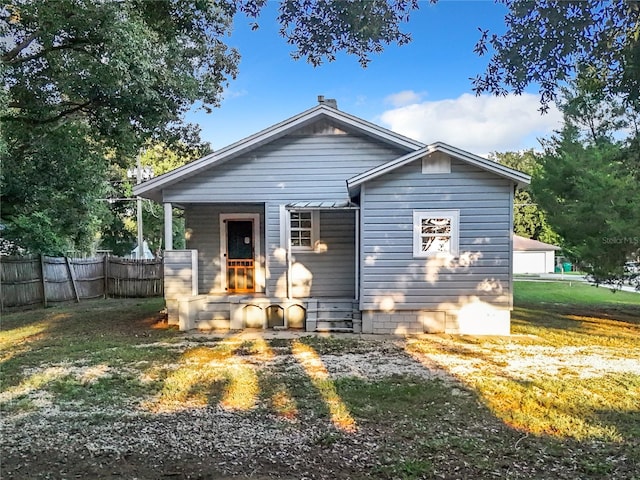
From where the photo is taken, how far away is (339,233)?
11133 mm

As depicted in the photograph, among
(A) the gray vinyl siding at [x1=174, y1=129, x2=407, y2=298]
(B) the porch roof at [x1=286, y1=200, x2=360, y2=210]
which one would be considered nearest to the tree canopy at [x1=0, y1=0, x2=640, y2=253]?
(A) the gray vinyl siding at [x1=174, y1=129, x2=407, y2=298]

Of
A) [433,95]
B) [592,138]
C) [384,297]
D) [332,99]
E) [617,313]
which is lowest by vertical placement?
[617,313]

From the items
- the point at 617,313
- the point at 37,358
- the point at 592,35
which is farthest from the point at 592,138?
the point at 37,358

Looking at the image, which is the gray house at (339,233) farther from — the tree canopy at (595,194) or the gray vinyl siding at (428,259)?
the tree canopy at (595,194)

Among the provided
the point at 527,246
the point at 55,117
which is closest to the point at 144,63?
the point at 55,117

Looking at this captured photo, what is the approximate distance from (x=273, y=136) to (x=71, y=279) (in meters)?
9.44

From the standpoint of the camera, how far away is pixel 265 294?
1098 centimetres

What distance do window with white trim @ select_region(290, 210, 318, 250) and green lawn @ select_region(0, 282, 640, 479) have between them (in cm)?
286

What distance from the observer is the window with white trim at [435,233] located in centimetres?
938

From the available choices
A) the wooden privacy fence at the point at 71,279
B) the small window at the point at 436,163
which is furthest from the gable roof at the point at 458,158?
the wooden privacy fence at the point at 71,279

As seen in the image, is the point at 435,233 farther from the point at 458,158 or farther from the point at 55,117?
the point at 55,117

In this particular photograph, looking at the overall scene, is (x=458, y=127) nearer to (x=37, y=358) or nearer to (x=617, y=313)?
(x=37, y=358)

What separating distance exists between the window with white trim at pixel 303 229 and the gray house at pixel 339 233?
0.11 ft

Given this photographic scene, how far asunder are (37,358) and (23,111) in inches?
285
